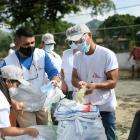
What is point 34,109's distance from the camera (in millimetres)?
4980

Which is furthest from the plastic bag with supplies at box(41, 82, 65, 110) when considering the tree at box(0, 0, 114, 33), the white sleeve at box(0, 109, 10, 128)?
the tree at box(0, 0, 114, 33)

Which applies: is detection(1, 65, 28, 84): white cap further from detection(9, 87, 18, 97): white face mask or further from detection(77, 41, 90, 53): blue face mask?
detection(77, 41, 90, 53): blue face mask

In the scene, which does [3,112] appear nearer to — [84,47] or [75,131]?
[75,131]

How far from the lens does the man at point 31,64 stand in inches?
198

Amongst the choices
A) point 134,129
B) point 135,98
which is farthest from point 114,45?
point 134,129

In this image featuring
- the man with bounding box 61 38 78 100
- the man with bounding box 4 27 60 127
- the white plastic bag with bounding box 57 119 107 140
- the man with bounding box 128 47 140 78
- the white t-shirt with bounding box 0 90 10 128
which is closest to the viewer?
the white t-shirt with bounding box 0 90 10 128

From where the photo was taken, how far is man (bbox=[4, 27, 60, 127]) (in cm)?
502

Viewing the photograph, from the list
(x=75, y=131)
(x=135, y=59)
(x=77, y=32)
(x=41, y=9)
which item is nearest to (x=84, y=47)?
(x=77, y=32)

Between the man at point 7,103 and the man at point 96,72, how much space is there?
2.08 ft

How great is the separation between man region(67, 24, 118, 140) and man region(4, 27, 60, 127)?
45cm

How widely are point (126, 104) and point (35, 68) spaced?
5.65m

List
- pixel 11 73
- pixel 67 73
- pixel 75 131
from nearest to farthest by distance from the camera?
1. pixel 75 131
2. pixel 11 73
3. pixel 67 73

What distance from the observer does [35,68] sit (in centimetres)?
509

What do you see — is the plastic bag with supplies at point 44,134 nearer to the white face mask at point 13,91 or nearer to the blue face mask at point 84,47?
the white face mask at point 13,91
